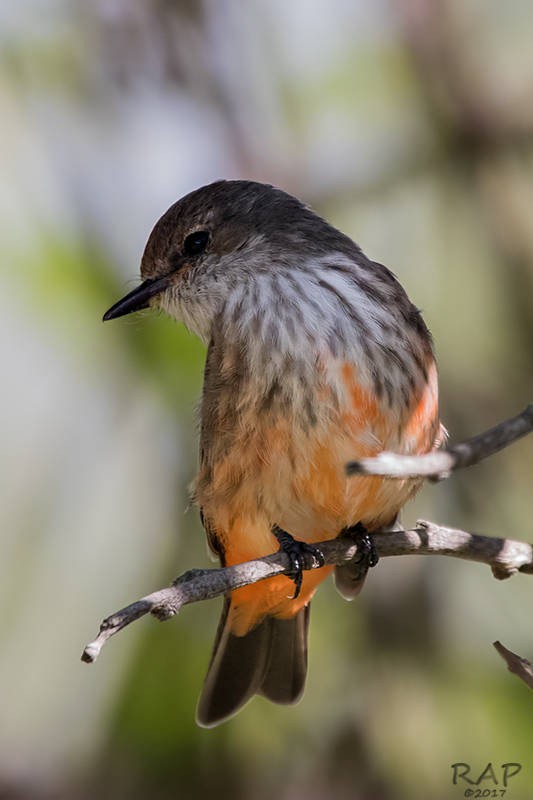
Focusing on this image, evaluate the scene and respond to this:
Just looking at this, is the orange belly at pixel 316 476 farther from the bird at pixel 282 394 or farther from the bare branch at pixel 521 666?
the bare branch at pixel 521 666

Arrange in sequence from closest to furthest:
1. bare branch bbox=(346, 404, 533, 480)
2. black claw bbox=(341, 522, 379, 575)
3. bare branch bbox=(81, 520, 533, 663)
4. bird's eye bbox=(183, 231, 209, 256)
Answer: bare branch bbox=(346, 404, 533, 480), bare branch bbox=(81, 520, 533, 663), black claw bbox=(341, 522, 379, 575), bird's eye bbox=(183, 231, 209, 256)

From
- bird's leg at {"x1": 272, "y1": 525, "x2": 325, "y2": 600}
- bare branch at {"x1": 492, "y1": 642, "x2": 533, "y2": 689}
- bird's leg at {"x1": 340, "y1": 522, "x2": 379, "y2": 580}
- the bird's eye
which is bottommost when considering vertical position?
bird's leg at {"x1": 340, "y1": 522, "x2": 379, "y2": 580}

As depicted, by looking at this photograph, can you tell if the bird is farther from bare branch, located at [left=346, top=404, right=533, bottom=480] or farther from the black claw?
bare branch, located at [left=346, top=404, right=533, bottom=480]

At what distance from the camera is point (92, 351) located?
496 centimetres

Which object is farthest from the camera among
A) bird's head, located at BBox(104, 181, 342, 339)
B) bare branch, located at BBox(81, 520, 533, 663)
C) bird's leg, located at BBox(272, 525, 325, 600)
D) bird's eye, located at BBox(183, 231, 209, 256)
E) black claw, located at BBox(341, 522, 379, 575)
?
bird's eye, located at BBox(183, 231, 209, 256)

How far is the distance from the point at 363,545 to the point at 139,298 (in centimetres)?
126

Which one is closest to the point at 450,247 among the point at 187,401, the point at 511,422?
the point at 187,401

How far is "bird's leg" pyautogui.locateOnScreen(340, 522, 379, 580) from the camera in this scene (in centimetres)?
361

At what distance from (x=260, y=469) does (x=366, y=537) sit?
40 cm

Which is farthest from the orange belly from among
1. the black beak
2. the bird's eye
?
the bird's eye

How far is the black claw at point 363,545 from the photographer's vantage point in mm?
3604

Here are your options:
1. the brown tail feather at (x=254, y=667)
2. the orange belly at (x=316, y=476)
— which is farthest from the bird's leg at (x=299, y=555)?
the brown tail feather at (x=254, y=667)

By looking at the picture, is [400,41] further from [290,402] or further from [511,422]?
[511,422]

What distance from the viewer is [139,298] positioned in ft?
14.0
